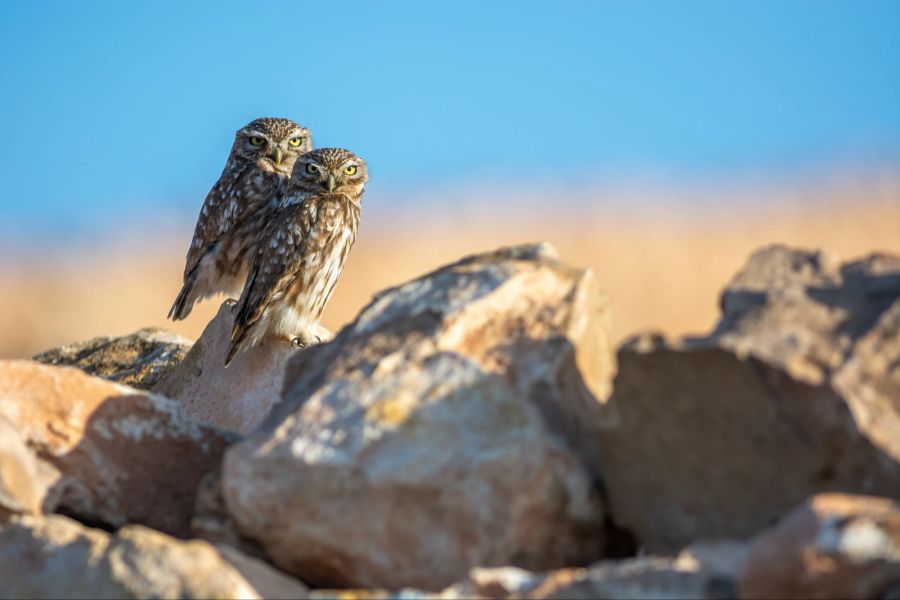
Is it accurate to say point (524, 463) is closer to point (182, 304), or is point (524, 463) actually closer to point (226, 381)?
point (226, 381)

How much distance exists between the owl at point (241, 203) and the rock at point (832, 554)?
685cm

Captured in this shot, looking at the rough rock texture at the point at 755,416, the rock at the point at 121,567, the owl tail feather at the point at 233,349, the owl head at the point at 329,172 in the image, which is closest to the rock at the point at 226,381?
the owl tail feather at the point at 233,349

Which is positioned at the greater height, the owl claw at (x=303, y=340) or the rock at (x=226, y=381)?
the owl claw at (x=303, y=340)

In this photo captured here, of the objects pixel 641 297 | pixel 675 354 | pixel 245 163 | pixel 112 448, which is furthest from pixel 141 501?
pixel 641 297

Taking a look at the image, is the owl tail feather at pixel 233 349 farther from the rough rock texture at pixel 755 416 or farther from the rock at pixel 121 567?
the rough rock texture at pixel 755 416

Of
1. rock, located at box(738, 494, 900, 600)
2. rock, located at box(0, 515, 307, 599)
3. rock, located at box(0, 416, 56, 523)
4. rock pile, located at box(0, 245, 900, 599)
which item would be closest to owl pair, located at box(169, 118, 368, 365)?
rock, located at box(0, 416, 56, 523)

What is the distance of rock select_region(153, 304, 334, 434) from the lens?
6656mm

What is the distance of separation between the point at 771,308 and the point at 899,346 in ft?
1.15

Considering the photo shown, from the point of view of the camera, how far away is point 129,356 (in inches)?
343

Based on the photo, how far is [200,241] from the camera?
10.1 metres

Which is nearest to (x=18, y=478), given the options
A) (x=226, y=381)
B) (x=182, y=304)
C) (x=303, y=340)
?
(x=226, y=381)

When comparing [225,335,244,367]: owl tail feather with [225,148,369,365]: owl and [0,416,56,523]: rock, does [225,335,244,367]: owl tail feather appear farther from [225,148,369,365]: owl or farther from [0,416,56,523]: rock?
[0,416,56,523]: rock

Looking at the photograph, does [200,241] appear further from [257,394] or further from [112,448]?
[112,448]

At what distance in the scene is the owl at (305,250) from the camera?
8336mm
